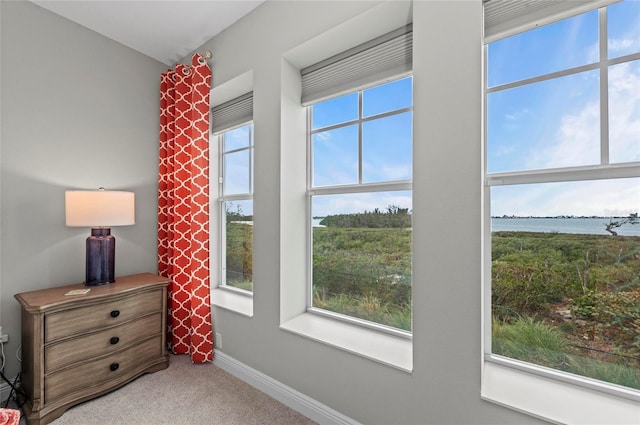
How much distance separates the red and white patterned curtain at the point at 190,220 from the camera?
90.8 inches

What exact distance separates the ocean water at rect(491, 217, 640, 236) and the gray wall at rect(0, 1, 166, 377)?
2853 mm

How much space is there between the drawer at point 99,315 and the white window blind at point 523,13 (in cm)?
274

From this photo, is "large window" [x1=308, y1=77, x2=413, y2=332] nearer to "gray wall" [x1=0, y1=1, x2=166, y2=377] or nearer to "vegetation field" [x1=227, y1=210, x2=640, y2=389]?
"vegetation field" [x1=227, y1=210, x2=640, y2=389]

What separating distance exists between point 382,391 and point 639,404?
3.26ft

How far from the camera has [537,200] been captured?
129 centimetres

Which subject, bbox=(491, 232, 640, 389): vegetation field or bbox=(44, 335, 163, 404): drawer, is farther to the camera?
bbox=(44, 335, 163, 404): drawer

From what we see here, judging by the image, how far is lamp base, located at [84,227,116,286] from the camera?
6.82ft

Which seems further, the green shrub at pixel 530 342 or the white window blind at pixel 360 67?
the white window blind at pixel 360 67

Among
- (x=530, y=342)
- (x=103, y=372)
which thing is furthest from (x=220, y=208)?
(x=530, y=342)

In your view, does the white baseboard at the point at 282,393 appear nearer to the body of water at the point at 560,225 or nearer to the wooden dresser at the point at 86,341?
the wooden dresser at the point at 86,341

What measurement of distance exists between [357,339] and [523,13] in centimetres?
183

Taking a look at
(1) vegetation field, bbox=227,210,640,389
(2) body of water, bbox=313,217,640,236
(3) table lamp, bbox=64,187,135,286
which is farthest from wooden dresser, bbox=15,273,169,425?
(2) body of water, bbox=313,217,640,236

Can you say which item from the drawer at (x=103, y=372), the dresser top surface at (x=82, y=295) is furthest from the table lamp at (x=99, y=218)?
the drawer at (x=103, y=372)

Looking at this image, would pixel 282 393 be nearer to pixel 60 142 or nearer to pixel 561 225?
pixel 561 225
